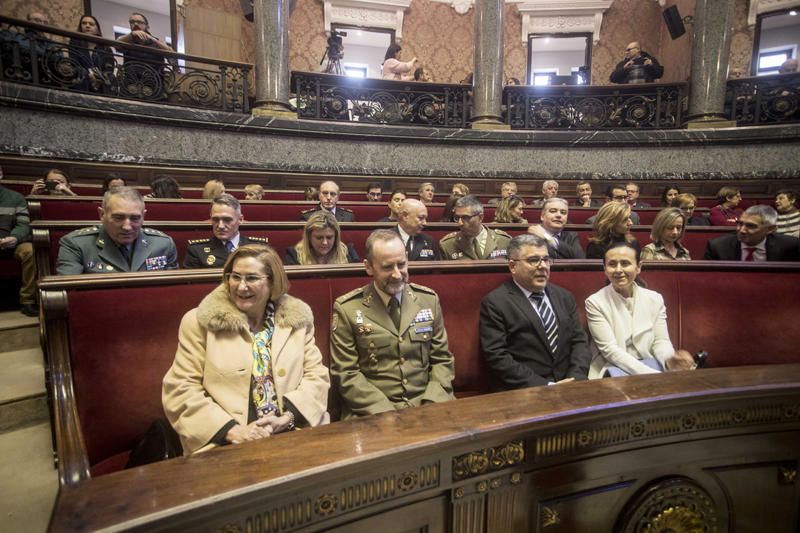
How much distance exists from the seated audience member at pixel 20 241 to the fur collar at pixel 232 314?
7.01ft

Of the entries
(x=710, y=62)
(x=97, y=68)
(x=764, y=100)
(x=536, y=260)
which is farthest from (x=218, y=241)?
(x=764, y=100)

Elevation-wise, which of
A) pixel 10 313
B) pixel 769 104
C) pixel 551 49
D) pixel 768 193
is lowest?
pixel 10 313

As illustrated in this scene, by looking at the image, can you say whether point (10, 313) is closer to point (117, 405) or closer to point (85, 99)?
point (117, 405)

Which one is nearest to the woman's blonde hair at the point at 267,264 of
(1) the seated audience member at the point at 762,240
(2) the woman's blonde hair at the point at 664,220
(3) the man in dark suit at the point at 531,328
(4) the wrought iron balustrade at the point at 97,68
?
(3) the man in dark suit at the point at 531,328

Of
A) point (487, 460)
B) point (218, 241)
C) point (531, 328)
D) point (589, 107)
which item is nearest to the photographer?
point (487, 460)

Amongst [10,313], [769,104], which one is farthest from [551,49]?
[10,313]

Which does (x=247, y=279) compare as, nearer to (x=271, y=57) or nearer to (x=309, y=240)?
(x=309, y=240)

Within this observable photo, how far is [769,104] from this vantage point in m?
6.32

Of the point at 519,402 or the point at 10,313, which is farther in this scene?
the point at 10,313

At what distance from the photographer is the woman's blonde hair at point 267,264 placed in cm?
146

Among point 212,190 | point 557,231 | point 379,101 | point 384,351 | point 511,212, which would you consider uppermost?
point 379,101

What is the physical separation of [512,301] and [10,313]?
310 cm

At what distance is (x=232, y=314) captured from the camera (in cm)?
139

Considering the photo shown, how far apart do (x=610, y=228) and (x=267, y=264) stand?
→ 2182 mm
